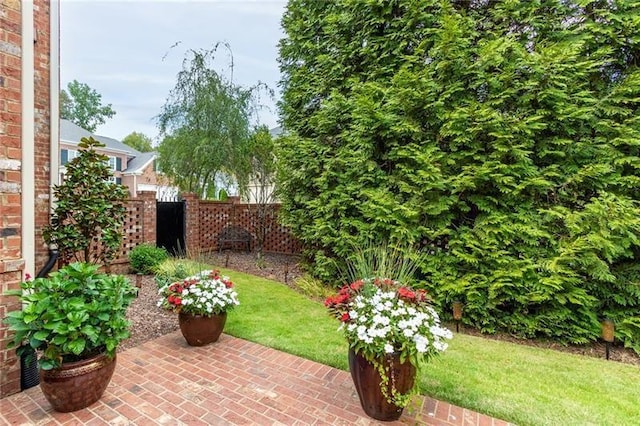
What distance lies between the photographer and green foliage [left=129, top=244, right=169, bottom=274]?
20.5 feet

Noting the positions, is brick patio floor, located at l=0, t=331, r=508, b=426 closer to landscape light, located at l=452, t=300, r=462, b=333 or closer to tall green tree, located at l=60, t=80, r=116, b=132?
landscape light, located at l=452, t=300, r=462, b=333

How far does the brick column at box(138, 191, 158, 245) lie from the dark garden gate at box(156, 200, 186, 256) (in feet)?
2.04

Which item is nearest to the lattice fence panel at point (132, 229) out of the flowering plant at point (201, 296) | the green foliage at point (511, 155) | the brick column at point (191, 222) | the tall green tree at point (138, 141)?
the brick column at point (191, 222)

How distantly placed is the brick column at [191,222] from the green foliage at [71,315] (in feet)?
19.9

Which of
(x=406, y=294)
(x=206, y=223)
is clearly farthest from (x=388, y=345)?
(x=206, y=223)

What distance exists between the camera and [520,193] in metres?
4.05

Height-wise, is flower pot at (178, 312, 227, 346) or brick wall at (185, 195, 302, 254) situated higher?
brick wall at (185, 195, 302, 254)

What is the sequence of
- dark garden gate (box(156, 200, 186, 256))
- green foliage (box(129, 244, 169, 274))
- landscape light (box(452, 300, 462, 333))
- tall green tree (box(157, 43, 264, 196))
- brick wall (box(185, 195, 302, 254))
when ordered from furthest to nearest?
tall green tree (box(157, 43, 264, 196))
brick wall (box(185, 195, 302, 254))
dark garden gate (box(156, 200, 186, 256))
green foliage (box(129, 244, 169, 274))
landscape light (box(452, 300, 462, 333))

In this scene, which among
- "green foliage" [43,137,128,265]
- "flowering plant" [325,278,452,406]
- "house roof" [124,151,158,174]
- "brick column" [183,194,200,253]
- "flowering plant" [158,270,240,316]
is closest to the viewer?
"flowering plant" [325,278,452,406]

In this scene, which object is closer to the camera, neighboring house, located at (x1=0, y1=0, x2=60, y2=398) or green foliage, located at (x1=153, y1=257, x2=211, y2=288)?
neighboring house, located at (x1=0, y1=0, x2=60, y2=398)

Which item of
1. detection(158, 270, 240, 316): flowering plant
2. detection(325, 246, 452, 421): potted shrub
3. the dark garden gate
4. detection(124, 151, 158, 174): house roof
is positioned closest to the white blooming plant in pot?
detection(325, 246, 452, 421): potted shrub

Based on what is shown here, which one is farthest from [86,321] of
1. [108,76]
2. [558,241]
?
[108,76]

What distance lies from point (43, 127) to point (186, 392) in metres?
4.56

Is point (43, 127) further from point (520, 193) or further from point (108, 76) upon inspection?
point (108, 76)
